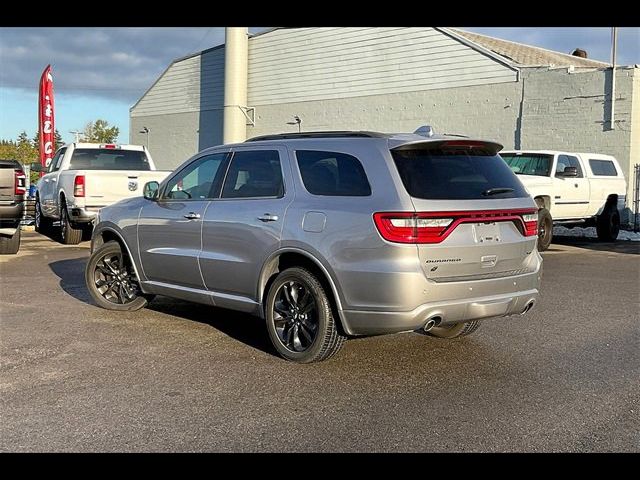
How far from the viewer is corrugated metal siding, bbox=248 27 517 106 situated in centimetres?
2317

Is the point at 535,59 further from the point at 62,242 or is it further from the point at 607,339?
the point at 607,339

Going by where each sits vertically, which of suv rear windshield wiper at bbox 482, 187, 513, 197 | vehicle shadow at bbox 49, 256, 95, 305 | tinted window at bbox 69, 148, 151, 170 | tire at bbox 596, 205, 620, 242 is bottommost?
vehicle shadow at bbox 49, 256, 95, 305

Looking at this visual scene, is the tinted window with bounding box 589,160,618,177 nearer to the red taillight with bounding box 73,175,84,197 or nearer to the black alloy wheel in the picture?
the red taillight with bounding box 73,175,84,197

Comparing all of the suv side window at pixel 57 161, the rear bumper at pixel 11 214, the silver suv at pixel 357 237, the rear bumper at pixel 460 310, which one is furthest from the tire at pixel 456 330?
the suv side window at pixel 57 161

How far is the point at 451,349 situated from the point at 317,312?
1384 millimetres

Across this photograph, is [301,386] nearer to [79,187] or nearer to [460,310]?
[460,310]

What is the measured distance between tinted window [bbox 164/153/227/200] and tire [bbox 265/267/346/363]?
4.40 feet

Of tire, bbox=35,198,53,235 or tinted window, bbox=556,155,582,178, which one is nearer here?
tinted window, bbox=556,155,582,178

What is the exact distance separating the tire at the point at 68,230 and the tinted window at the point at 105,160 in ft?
3.74

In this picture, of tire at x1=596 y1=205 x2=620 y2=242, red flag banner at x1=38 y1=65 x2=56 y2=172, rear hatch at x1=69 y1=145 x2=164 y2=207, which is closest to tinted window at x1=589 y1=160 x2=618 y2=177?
tire at x1=596 y1=205 x2=620 y2=242

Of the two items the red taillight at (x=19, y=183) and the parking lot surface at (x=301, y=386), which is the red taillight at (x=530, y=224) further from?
the red taillight at (x=19, y=183)

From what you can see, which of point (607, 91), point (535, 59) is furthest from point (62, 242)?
point (535, 59)

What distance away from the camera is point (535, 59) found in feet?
80.4

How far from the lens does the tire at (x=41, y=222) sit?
16406 mm
